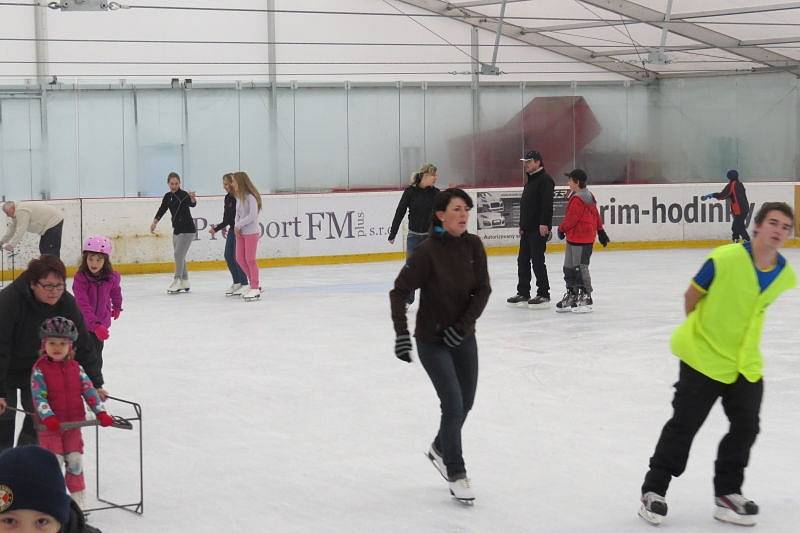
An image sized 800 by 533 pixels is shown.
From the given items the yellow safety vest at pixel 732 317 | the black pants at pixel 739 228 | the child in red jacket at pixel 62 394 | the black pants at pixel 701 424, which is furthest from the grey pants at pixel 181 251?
the yellow safety vest at pixel 732 317

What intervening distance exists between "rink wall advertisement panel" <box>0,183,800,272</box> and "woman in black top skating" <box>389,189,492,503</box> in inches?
429

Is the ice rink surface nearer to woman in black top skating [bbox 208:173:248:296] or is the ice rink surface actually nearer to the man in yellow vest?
the man in yellow vest

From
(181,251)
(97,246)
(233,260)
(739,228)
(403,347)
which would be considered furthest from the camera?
(739,228)

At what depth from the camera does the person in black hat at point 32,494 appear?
1.86 m

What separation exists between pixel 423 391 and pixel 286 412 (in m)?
0.91

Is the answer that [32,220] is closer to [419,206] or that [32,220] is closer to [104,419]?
[419,206]

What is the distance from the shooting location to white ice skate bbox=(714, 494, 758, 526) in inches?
182

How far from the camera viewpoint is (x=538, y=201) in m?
11.4

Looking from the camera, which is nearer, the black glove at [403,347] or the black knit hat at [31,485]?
the black knit hat at [31,485]

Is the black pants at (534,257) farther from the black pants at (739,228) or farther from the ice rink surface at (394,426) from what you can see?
the black pants at (739,228)

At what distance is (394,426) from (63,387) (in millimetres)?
2250

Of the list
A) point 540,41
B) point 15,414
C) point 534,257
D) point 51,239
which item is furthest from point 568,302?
point 540,41

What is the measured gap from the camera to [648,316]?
11133mm

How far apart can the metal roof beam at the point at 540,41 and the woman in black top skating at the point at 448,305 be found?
19.1m
